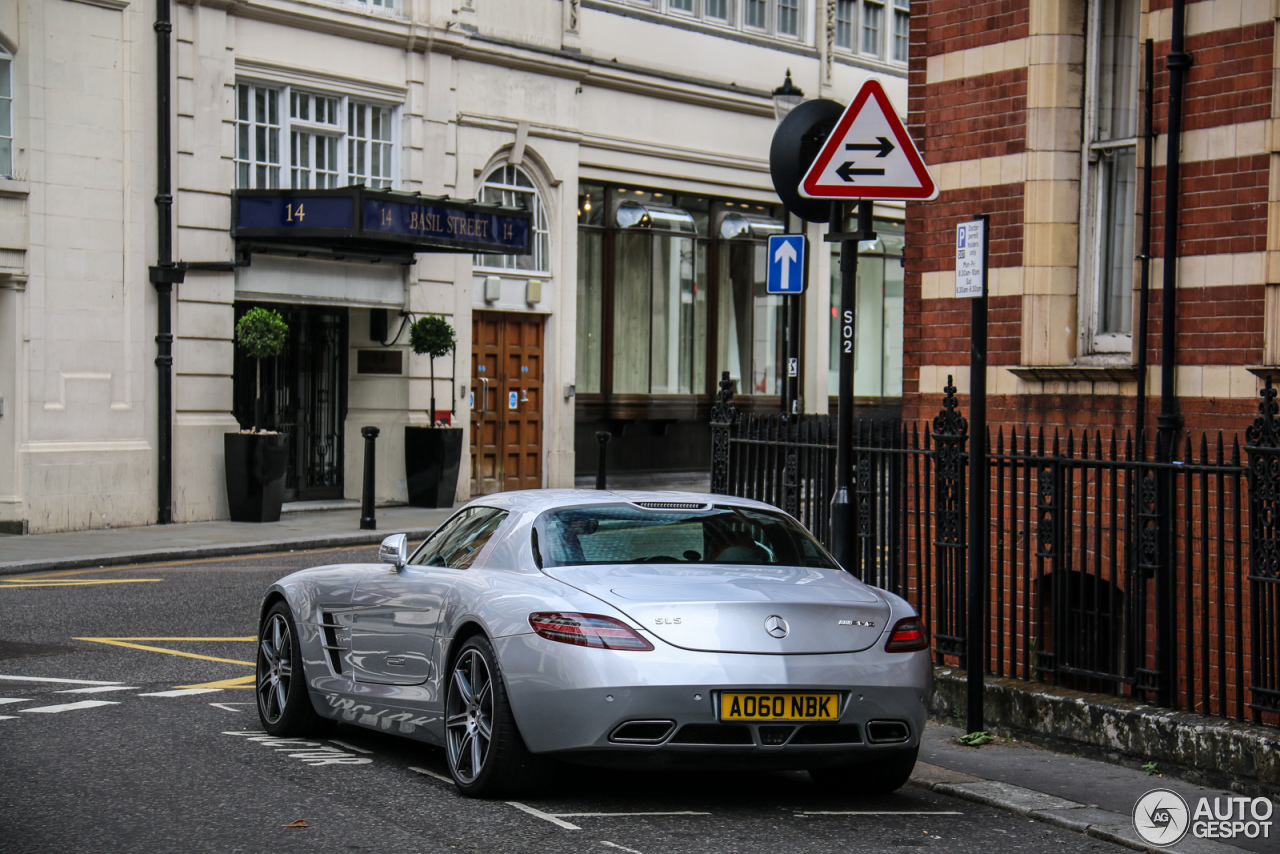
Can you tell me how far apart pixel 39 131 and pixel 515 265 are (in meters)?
7.56

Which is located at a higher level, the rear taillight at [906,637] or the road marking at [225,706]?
the rear taillight at [906,637]

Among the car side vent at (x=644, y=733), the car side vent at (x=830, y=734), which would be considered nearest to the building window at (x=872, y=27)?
the car side vent at (x=830, y=734)

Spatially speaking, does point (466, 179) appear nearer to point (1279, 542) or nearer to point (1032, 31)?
point (1032, 31)

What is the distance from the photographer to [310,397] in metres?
22.4

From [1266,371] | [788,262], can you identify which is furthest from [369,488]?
[1266,371]

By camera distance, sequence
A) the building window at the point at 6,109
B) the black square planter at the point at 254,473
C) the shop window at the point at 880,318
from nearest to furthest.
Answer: the building window at the point at 6,109
the black square planter at the point at 254,473
the shop window at the point at 880,318

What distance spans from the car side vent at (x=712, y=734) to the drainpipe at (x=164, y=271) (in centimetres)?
1445

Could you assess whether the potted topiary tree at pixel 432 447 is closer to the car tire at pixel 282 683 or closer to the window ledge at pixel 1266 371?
the car tire at pixel 282 683

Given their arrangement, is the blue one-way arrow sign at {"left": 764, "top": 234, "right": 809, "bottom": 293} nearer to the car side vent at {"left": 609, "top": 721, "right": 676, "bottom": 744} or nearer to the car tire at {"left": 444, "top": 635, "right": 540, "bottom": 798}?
the car tire at {"left": 444, "top": 635, "right": 540, "bottom": 798}

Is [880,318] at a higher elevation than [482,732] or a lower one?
higher

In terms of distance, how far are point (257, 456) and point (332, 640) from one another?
12.4 m

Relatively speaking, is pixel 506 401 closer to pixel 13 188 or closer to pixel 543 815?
pixel 13 188

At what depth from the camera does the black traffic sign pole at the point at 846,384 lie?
28.2 feet

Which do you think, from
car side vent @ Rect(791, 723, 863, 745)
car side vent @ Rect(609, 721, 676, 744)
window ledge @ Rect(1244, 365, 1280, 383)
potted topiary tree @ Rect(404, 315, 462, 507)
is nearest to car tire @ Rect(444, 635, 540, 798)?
car side vent @ Rect(609, 721, 676, 744)
